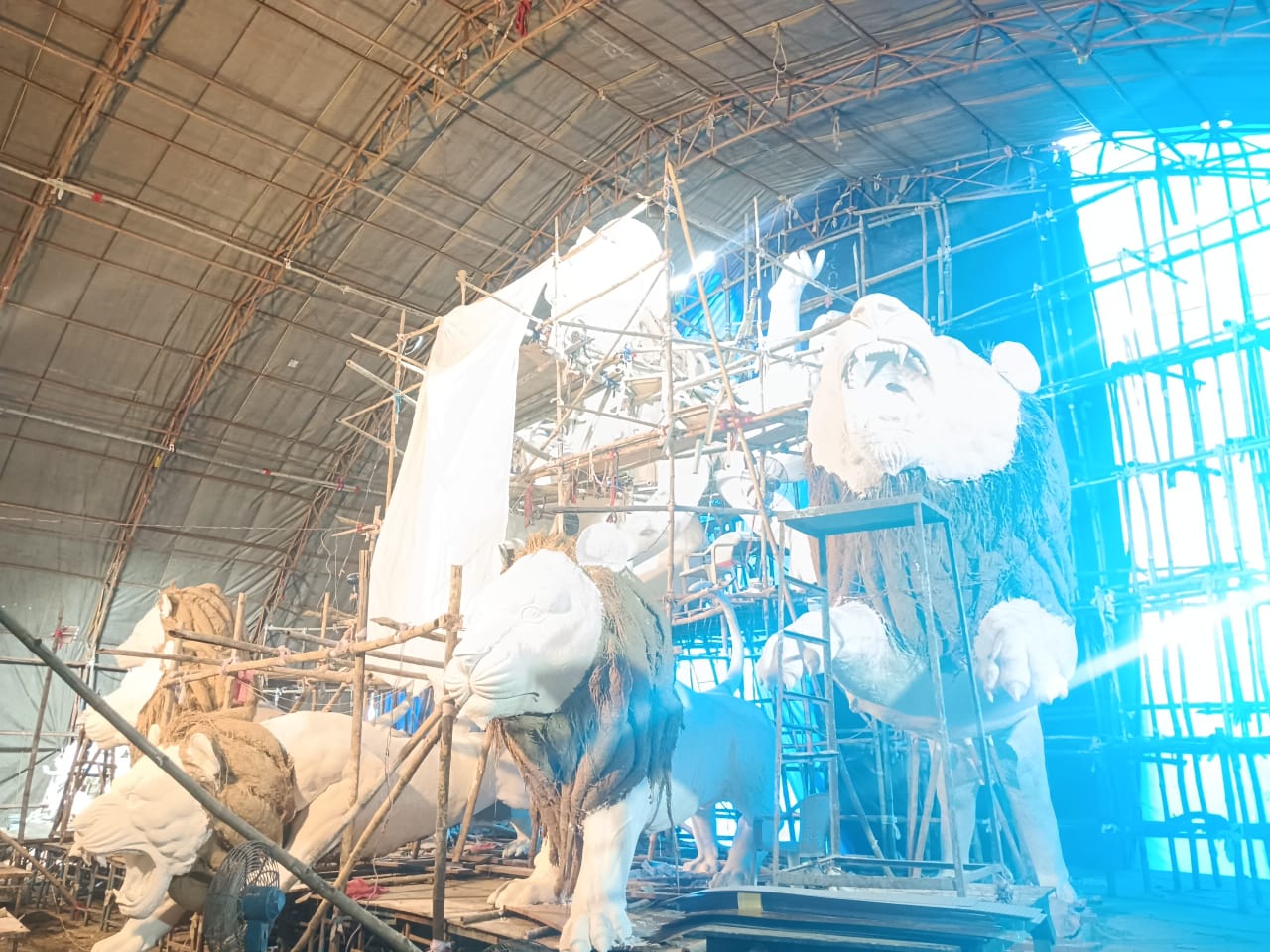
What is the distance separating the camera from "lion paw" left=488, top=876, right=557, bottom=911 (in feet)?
13.4

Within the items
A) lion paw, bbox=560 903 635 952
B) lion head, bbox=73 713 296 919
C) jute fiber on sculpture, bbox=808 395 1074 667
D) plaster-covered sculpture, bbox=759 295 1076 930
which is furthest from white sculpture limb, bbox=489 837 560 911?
jute fiber on sculpture, bbox=808 395 1074 667

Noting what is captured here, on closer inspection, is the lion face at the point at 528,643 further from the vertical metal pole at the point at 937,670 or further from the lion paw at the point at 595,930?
the vertical metal pole at the point at 937,670

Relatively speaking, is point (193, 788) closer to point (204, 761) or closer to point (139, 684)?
point (204, 761)

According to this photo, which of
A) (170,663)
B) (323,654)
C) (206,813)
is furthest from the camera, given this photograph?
(170,663)

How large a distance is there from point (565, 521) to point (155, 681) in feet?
14.7

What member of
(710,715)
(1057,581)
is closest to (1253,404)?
(1057,581)

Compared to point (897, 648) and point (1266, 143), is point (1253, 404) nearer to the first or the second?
point (1266, 143)

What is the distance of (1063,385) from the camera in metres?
7.76

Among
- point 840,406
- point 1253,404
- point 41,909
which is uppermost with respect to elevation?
point 1253,404

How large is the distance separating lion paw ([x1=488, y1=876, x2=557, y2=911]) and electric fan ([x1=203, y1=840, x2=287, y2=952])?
0.92 m

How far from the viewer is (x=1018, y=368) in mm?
4656

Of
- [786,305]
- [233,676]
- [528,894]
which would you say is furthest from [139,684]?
[786,305]

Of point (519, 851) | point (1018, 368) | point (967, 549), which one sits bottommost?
point (519, 851)

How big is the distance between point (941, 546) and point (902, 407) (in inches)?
25.9
